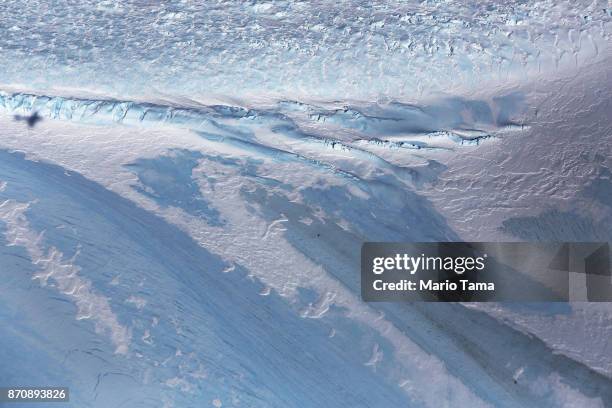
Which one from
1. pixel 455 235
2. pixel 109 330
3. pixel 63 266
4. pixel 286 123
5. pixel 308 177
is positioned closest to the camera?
pixel 109 330

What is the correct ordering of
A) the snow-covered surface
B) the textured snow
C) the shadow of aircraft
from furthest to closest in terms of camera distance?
the textured snow, the shadow of aircraft, the snow-covered surface

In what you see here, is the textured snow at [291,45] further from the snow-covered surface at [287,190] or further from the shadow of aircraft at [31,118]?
the shadow of aircraft at [31,118]

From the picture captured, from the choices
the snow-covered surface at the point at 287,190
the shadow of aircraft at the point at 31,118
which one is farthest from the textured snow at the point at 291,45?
the shadow of aircraft at the point at 31,118

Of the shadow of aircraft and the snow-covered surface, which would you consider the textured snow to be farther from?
the shadow of aircraft

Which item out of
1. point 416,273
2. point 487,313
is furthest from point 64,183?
point 487,313

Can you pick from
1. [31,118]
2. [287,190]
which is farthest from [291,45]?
[31,118]

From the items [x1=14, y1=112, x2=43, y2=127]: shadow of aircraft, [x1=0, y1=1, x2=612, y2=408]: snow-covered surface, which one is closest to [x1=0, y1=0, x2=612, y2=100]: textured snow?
[x1=0, y1=1, x2=612, y2=408]: snow-covered surface

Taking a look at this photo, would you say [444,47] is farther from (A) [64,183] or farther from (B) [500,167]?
(A) [64,183]

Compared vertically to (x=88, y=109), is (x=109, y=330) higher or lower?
lower
